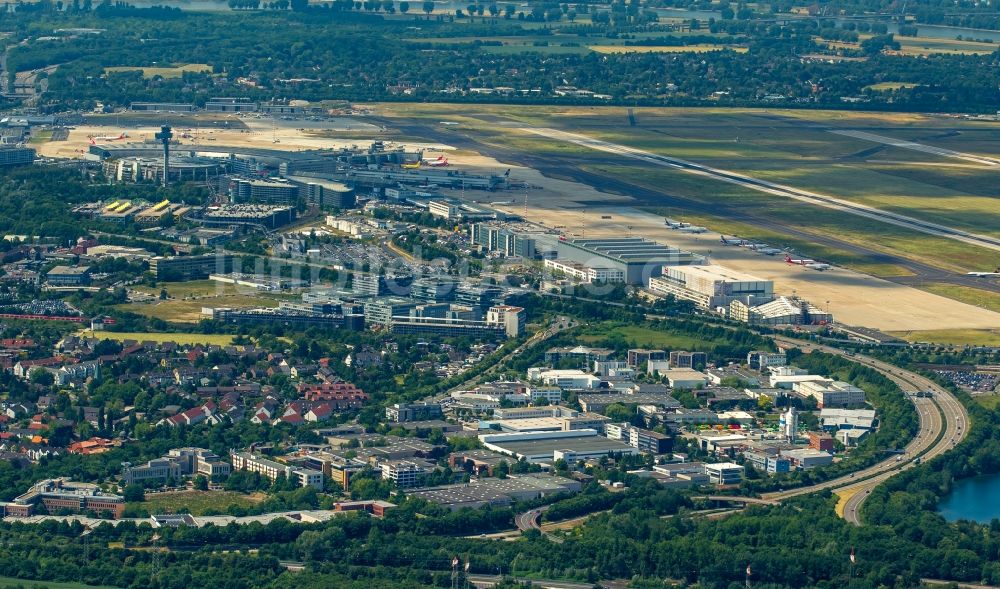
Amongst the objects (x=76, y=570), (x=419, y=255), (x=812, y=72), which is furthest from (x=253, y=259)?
(x=812, y=72)

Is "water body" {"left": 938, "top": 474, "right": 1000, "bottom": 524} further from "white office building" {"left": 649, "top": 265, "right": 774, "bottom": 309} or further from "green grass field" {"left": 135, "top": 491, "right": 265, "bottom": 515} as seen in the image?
"white office building" {"left": 649, "top": 265, "right": 774, "bottom": 309}

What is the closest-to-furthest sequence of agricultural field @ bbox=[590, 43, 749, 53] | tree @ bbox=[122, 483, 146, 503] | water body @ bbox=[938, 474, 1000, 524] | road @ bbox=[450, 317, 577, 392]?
tree @ bbox=[122, 483, 146, 503], water body @ bbox=[938, 474, 1000, 524], road @ bbox=[450, 317, 577, 392], agricultural field @ bbox=[590, 43, 749, 53]

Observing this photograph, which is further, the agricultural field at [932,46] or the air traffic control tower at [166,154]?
the agricultural field at [932,46]

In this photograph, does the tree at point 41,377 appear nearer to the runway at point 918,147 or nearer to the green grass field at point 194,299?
the green grass field at point 194,299

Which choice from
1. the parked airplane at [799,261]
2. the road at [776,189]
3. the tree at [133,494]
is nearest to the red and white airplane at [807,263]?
the parked airplane at [799,261]

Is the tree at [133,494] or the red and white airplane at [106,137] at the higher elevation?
the tree at [133,494]

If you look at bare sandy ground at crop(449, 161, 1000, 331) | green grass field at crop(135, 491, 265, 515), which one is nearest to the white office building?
bare sandy ground at crop(449, 161, 1000, 331)
